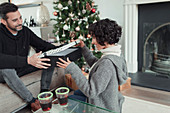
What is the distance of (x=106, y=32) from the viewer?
1190mm

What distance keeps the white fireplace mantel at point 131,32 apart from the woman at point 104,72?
1604 mm

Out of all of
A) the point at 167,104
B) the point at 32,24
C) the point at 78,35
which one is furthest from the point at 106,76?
the point at 32,24

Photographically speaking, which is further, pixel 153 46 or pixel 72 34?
pixel 153 46

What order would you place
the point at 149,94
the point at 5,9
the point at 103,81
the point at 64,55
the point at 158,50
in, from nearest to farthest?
the point at 103,81
the point at 64,55
the point at 5,9
the point at 149,94
the point at 158,50

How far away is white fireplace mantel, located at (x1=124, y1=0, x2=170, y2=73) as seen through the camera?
2.66m

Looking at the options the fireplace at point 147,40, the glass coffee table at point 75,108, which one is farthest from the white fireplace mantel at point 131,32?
the glass coffee table at point 75,108

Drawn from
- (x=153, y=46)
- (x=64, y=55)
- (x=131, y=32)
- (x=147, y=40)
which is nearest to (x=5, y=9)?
(x=64, y=55)

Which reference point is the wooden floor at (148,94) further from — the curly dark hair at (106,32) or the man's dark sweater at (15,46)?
the curly dark hair at (106,32)

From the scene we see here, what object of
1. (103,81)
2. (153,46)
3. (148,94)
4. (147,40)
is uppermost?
(147,40)

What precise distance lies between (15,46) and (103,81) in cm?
132

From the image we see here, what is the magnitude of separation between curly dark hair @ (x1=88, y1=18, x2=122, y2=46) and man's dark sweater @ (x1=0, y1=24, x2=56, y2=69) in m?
0.77

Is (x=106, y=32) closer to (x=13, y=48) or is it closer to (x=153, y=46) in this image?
(x=13, y=48)

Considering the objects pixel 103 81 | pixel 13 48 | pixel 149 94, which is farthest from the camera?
pixel 149 94

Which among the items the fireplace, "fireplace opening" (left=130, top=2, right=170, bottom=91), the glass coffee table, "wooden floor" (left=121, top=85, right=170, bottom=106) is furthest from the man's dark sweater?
"fireplace opening" (left=130, top=2, right=170, bottom=91)
